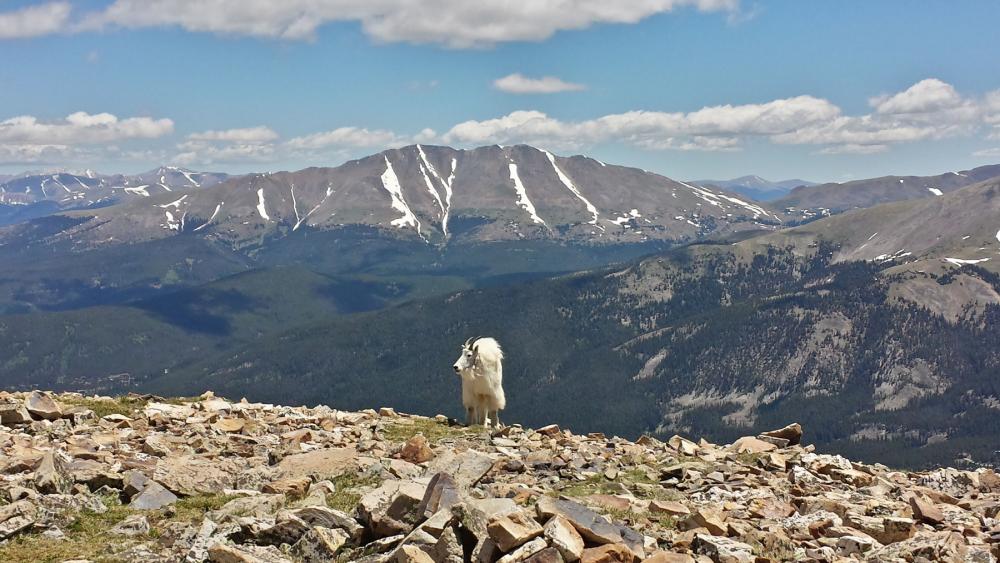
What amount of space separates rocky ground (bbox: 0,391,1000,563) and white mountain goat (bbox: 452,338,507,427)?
6.86 meters

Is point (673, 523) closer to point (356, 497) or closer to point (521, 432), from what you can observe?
point (356, 497)

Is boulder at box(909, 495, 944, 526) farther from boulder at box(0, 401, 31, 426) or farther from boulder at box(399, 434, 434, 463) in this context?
boulder at box(0, 401, 31, 426)

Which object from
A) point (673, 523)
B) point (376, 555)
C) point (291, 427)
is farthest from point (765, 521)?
point (291, 427)

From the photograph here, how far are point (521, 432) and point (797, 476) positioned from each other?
10392 mm

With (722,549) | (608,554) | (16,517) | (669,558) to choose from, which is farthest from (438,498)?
(16,517)

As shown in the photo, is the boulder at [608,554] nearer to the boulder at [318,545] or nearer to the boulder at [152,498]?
the boulder at [318,545]

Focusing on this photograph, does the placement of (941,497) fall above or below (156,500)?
below

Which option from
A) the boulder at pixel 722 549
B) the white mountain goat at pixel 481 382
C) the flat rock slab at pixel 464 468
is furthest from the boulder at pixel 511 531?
the white mountain goat at pixel 481 382

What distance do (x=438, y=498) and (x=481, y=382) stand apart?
20.5 meters

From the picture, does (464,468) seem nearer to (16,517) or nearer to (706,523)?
(706,523)

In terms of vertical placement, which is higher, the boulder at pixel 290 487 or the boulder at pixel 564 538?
the boulder at pixel 564 538

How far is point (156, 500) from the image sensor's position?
1700 centimetres

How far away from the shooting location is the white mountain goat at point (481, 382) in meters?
34.8

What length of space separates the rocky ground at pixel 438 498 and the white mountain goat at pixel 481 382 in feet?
22.5
